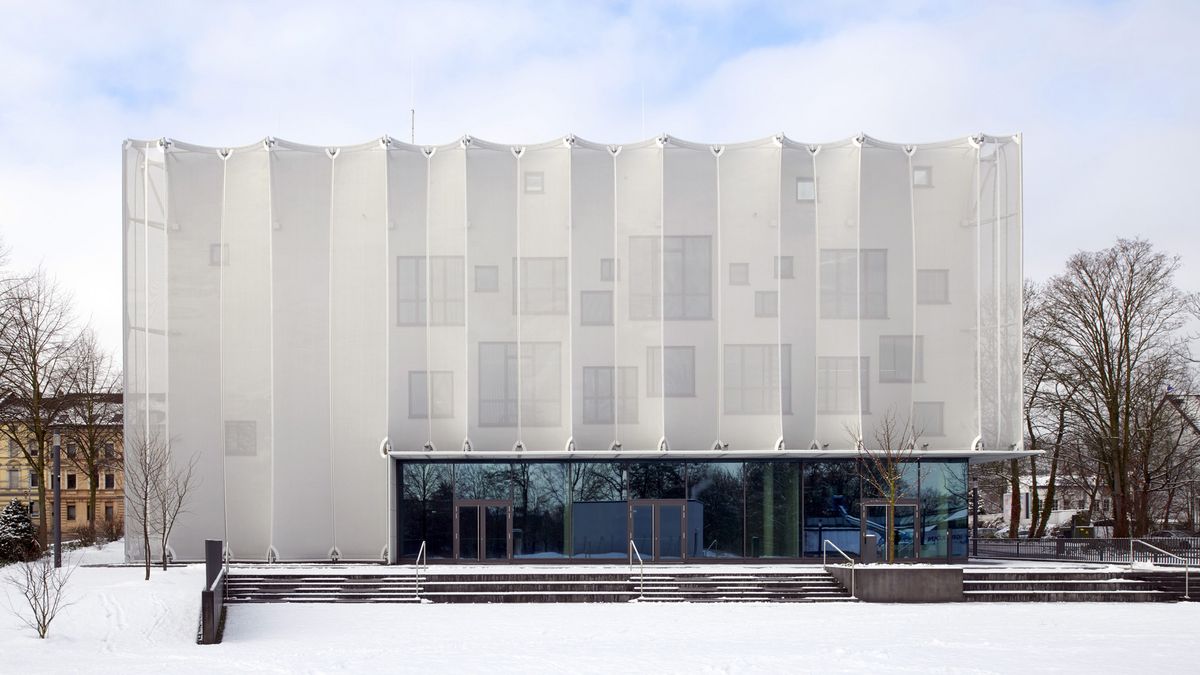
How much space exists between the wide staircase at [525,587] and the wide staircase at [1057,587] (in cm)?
354

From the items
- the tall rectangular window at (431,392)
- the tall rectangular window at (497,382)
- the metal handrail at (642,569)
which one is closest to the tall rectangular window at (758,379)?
the metal handrail at (642,569)

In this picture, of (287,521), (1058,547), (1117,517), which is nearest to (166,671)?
(287,521)

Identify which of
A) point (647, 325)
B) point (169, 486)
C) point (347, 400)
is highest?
point (647, 325)

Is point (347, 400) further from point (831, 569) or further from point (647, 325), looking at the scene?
point (831, 569)

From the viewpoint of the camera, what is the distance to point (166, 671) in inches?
727

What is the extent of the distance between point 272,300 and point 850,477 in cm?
1862

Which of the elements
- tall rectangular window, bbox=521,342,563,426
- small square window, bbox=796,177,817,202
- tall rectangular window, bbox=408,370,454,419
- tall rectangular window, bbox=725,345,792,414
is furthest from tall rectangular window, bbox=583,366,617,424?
small square window, bbox=796,177,817,202

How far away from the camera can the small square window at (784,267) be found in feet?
114

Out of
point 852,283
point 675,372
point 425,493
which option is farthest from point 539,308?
point 852,283

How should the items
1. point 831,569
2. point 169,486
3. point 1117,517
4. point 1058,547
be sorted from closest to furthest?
point 831,569
point 169,486
point 1058,547
point 1117,517

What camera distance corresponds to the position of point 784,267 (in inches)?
1368

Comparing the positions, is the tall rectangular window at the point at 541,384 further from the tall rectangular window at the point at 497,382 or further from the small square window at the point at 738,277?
the small square window at the point at 738,277

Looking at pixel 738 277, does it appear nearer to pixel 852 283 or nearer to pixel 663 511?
pixel 852 283

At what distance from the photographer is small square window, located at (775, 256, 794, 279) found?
34.6 m
